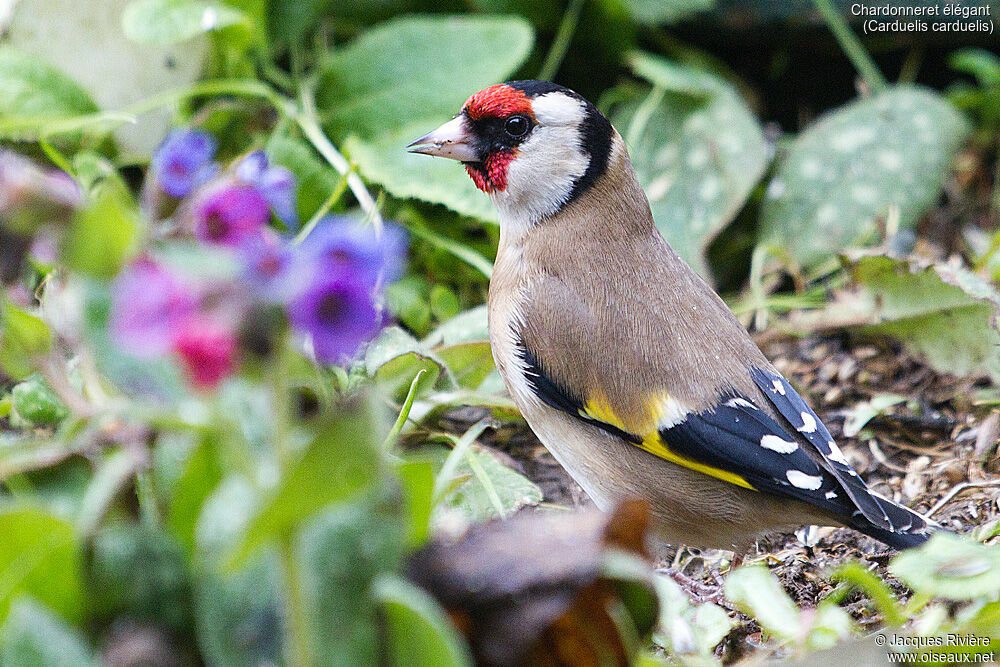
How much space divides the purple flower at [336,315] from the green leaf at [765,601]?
2.86 ft

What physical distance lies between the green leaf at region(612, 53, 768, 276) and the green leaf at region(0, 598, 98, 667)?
7.77 feet

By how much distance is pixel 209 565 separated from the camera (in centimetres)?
111

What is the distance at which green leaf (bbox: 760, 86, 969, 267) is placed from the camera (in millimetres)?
3322

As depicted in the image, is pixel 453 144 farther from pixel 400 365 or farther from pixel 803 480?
pixel 803 480

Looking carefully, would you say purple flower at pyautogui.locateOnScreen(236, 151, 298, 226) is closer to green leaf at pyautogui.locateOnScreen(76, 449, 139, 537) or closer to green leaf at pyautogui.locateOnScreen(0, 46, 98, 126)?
green leaf at pyautogui.locateOnScreen(76, 449, 139, 537)

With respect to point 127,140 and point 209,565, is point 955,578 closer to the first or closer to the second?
point 209,565

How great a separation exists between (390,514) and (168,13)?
2232 mm

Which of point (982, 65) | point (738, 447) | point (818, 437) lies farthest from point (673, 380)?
point (982, 65)

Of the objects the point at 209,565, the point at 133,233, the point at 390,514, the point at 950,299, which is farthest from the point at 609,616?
the point at 950,299

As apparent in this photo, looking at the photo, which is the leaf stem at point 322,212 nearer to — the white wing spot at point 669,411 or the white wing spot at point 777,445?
the white wing spot at point 669,411

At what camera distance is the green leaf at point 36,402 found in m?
2.02

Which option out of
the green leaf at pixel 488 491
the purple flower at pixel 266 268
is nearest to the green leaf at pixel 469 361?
the green leaf at pixel 488 491

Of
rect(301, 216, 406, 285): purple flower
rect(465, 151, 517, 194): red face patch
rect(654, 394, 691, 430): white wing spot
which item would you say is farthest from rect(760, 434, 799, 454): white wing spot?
rect(301, 216, 406, 285): purple flower

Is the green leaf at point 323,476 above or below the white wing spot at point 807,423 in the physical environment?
above
